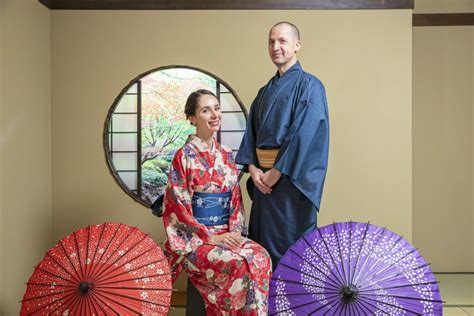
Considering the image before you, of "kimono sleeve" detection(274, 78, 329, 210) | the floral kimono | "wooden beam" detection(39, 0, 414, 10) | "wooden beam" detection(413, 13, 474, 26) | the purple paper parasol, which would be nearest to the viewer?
the purple paper parasol

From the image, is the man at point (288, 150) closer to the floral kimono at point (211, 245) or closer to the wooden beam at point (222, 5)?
the floral kimono at point (211, 245)

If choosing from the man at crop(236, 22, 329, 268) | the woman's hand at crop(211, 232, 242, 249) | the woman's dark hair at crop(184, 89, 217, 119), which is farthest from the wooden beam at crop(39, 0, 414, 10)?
the woman's hand at crop(211, 232, 242, 249)

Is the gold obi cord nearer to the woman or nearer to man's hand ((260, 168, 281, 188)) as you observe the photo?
man's hand ((260, 168, 281, 188))

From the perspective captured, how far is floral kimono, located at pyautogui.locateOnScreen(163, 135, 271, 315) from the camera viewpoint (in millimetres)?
3701

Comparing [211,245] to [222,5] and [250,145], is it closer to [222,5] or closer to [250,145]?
[250,145]

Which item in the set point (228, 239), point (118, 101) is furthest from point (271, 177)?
point (118, 101)

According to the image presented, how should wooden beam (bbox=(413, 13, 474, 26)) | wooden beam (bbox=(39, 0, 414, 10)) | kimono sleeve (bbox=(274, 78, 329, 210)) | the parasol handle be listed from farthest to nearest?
wooden beam (bbox=(413, 13, 474, 26)) < wooden beam (bbox=(39, 0, 414, 10)) < kimono sleeve (bbox=(274, 78, 329, 210)) < the parasol handle

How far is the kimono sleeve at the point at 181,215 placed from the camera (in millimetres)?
3896

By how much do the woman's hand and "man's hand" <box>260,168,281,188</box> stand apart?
1.16ft

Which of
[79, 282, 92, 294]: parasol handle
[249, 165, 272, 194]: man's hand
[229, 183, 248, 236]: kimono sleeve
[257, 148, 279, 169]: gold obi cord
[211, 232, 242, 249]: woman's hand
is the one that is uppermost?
[257, 148, 279, 169]: gold obi cord

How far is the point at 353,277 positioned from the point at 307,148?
84cm

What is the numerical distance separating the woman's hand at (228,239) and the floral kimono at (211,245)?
4cm

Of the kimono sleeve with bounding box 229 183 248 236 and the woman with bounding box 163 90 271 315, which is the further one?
the kimono sleeve with bounding box 229 183 248 236

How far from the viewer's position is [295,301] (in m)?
3.41
